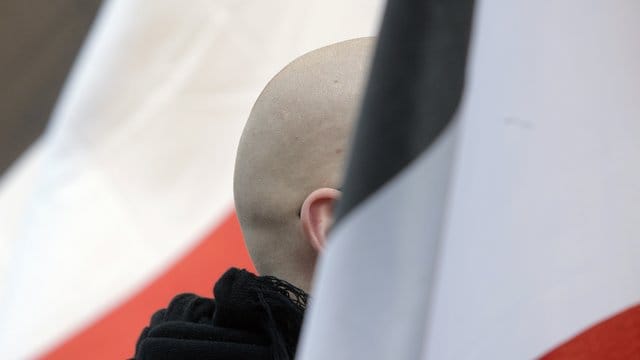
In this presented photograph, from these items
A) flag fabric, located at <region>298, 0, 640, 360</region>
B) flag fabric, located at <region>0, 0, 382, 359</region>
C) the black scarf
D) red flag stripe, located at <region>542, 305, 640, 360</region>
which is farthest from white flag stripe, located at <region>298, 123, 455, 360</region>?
flag fabric, located at <region>0, 0, 382, 359</region>

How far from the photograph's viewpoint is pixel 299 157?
1.10 m

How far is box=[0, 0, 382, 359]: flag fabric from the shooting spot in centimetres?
146

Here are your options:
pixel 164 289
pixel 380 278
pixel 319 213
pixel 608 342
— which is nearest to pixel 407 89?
pixel 380 278

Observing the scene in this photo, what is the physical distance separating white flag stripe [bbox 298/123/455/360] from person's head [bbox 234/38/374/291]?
15.5 inches

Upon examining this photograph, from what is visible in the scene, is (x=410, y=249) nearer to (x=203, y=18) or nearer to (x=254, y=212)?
(x=254, y=212)

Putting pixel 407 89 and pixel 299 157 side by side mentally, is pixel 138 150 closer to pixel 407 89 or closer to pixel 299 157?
pixel 299 157

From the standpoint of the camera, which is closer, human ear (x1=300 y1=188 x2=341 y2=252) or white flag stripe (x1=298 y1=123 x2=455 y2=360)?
white flag stripe (x1=298 y1=123 x2=455 y2=360)

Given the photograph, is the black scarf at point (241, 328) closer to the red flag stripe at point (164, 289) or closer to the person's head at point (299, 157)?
the person's head at point (299, 157)

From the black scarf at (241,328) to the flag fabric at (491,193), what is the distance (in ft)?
0.67

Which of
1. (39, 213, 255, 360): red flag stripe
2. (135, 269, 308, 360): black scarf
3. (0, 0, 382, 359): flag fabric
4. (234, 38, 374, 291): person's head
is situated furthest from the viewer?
(39, 213, 255, 360): red flag stripe

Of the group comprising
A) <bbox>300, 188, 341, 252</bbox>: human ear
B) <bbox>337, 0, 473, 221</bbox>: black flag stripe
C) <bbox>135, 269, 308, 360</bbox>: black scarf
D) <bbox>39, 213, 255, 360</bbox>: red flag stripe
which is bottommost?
<bbox>39, 213, 255, 360</bbox>: red flag stripe

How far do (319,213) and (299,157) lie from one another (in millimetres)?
74

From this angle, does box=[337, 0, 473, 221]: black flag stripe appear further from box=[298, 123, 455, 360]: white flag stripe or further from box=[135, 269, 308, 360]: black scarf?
box=[135, 269, 308, 360]: black scarf

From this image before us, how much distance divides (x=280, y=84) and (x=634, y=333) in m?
0.49
